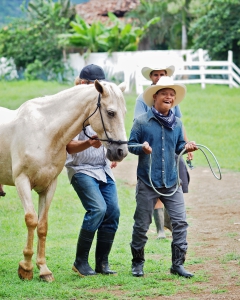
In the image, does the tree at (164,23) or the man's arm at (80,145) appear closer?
the man's arm at (80,145)

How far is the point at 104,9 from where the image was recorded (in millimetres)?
34688

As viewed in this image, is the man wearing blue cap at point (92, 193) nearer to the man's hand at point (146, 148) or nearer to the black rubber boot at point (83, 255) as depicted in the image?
the black rubber boot at point (83, 255)

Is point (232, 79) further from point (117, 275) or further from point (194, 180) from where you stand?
point (117, 275)

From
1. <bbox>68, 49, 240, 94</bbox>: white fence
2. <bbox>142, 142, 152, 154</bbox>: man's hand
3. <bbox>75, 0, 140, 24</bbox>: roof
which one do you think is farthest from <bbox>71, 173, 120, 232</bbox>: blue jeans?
<bbox>75, 0, 140, 24</bbox>: roof

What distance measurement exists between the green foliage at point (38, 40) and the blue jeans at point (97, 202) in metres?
22.9

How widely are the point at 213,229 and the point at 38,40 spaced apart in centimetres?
2263

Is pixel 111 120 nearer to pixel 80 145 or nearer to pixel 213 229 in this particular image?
pixel 80 145

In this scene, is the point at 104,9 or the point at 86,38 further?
the point at 104,9

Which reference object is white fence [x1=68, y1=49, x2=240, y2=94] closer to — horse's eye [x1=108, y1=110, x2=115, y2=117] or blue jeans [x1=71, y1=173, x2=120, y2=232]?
blue jeans [x1=71, y1=173, x2=120, y2=232]

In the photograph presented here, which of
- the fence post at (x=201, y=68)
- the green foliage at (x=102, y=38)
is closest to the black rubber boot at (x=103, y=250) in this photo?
the fence post at (x=201, y=68)

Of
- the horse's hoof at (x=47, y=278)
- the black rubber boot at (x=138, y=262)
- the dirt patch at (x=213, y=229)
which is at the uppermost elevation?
the black rubber boot at (x=138, y=262)

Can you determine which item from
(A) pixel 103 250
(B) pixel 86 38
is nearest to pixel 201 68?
(B) pixel 86 38

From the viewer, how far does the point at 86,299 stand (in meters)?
6.03

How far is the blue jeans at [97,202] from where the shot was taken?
6.71 metres
